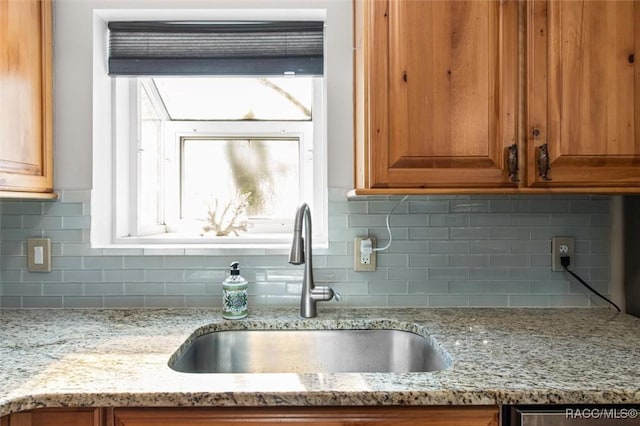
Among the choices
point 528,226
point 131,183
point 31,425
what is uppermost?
point 131,183

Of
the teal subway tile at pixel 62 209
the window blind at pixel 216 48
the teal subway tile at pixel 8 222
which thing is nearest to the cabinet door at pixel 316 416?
the teal subway tile at pixel 62 209

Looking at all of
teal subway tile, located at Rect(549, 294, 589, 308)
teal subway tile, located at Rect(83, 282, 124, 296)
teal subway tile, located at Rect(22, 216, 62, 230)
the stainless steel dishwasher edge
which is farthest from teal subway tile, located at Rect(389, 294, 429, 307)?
teal subway tile, located at Rect(22, 216, 62, 230)

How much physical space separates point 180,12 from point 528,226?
1484 mm

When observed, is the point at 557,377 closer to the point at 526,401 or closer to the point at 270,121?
the point at 526,401

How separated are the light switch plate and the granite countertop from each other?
0.18 meters

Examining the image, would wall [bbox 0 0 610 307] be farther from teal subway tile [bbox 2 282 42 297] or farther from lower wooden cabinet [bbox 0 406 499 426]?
lower wooden cabinet [bbox 0 406 499 426]

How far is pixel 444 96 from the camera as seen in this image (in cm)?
127

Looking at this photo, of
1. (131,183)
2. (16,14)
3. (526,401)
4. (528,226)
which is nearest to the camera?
(526,401)

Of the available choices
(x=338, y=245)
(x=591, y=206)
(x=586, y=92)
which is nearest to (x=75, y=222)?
(x=338, y=245)

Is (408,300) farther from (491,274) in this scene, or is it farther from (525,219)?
(525,219)

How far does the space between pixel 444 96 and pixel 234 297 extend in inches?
35.1

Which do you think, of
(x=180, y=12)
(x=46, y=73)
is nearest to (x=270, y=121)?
(x=180, y=12)

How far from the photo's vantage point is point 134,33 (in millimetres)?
1692

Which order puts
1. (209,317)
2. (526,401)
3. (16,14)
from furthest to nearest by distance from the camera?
(209,317), (16,14), (526,401)
